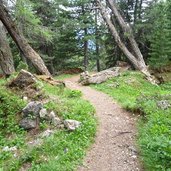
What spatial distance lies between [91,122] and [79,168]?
222cm

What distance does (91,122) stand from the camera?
808cm

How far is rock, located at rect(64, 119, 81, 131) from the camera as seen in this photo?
24.4 feet

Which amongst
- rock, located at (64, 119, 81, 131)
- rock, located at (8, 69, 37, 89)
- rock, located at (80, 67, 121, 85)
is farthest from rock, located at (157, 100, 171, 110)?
rock, located at (80, 67, 121, 85)

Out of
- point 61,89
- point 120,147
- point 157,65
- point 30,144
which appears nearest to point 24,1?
point 61,89

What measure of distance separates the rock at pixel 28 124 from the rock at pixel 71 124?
97 centimetres

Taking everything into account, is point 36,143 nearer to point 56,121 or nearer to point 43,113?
point 56,121

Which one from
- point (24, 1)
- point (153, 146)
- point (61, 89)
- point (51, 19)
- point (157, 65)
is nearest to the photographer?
point (153, 146)

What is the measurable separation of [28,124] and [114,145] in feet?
8.38

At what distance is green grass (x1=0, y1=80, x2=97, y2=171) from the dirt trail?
237mm

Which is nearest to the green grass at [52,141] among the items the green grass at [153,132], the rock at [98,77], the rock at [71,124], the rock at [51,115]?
the rock at [71,124]

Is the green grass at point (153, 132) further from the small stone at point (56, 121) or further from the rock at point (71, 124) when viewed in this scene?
the small stone at point (56, 121)

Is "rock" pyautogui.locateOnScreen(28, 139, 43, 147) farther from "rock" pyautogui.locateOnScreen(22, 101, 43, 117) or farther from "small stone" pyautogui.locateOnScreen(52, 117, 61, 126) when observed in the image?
"rock" pyautogui.locateOnScreen(22, 101, 43, 117)

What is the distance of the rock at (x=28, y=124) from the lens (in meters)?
7.92

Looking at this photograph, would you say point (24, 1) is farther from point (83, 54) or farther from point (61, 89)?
point (83, 54)
